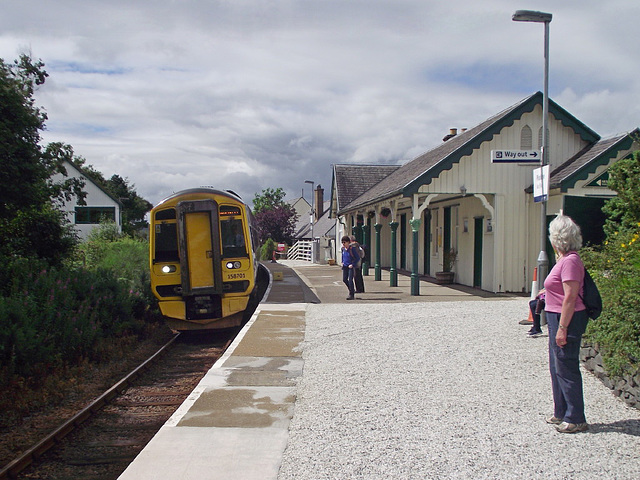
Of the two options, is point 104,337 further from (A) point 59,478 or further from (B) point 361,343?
(A) point 59,478

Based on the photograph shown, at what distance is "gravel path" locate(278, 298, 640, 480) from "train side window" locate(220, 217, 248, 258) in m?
3.10

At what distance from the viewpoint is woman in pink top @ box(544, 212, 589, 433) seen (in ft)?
15.3

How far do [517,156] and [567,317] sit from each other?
8.77 m

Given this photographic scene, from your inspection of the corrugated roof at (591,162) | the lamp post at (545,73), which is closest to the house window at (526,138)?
the corrugated roof at (591,162)

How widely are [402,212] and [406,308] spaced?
39.8 feet

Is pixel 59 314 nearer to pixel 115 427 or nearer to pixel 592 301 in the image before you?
pixel 115 427

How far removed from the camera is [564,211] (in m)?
13.1

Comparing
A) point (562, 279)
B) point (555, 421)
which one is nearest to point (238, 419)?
point (555, 421)

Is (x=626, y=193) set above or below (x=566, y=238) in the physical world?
above

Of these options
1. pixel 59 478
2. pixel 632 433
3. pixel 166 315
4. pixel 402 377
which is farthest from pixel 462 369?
pixel 166 315

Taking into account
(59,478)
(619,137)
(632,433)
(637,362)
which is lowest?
(59,478)

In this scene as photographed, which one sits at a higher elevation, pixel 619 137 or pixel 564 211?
pixel 619 137

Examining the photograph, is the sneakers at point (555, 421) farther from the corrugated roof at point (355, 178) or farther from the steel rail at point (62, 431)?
the corrugated roof at point (355, 178)

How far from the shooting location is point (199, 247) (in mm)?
11531
